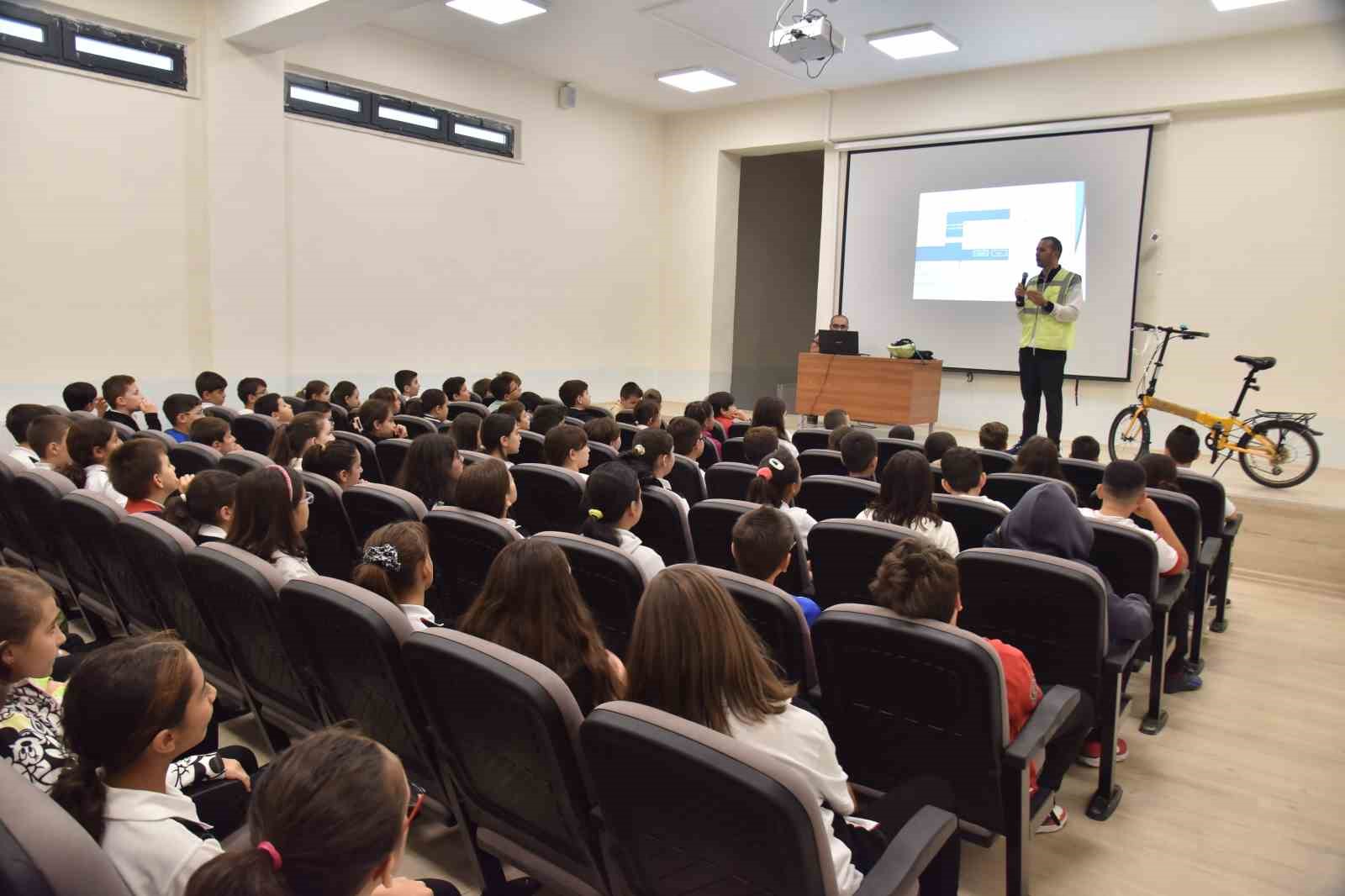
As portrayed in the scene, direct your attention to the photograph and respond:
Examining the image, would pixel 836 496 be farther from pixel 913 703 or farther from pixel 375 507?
pixel 375 507

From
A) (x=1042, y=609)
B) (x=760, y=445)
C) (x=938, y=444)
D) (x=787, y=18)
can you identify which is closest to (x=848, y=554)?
(x=1042, y=609)

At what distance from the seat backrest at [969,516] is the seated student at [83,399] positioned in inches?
190

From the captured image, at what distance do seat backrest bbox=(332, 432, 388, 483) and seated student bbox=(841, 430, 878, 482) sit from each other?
2.26 meters

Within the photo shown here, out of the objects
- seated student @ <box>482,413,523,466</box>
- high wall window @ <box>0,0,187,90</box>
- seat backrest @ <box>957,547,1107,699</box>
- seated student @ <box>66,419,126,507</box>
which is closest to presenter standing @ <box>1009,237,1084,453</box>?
seated student @ <box>482,413,523,466</box>

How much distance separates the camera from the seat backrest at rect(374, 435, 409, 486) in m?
4.11

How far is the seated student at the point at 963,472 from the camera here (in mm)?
3262

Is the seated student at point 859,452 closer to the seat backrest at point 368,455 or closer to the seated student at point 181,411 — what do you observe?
the seat backrest at point 368,455

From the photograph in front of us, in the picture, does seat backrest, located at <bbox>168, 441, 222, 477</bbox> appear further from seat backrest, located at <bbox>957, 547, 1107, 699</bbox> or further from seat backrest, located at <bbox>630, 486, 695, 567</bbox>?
seat backrest, located at <bbox>957, 547, 1107, 699</bbox>

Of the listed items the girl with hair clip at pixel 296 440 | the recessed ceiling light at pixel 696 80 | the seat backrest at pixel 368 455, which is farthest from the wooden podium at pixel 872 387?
the girl with hair clip at pixel 296 440

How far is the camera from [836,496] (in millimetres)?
3270

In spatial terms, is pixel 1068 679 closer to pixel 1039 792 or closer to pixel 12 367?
pixel 1039 792

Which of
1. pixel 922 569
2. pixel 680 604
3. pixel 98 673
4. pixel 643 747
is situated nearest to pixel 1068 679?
pixel 922 569

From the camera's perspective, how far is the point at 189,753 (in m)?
2.13

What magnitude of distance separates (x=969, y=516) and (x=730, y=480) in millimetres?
1157
